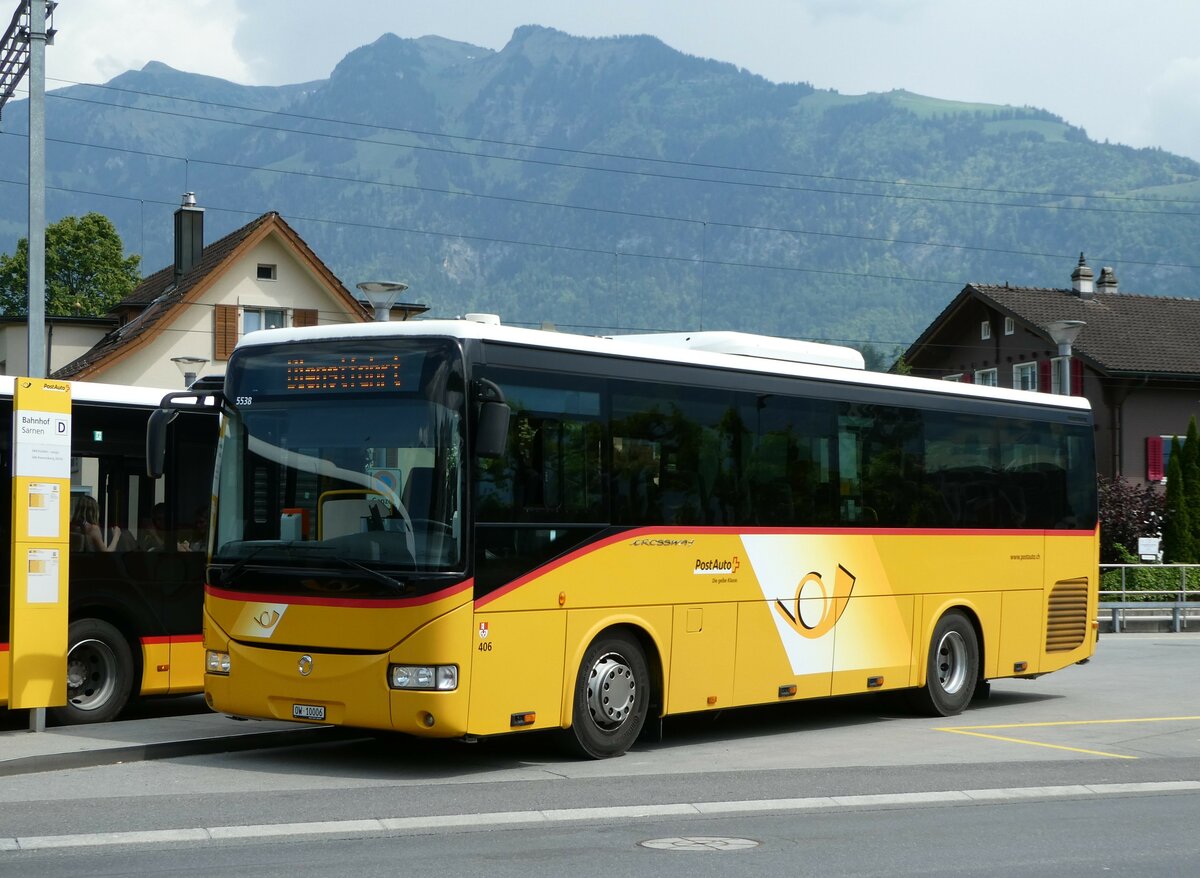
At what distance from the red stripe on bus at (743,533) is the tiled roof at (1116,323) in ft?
118

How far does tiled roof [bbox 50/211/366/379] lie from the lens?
50469mm

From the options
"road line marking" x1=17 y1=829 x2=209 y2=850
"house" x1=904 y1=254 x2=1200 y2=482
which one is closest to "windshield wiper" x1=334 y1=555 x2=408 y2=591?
"road line marking" x1=17 y1=829 x2=209 y2=850

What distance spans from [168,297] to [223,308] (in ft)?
7.46

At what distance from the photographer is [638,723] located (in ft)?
43.7

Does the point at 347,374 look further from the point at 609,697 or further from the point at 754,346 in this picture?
the point at 754,346

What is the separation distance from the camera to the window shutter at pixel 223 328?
52.1 meters

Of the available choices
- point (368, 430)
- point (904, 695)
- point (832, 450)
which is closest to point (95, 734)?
point (368, 430)

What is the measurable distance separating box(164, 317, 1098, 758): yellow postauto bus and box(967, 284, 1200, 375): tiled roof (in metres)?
38.7

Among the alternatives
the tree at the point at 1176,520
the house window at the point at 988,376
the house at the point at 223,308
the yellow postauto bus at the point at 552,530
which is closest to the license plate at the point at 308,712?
the yellow postauto bus at the point at 552,530

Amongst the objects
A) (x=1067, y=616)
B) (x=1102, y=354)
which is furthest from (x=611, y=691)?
(x=1102, y=354)

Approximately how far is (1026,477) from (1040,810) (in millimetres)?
7585

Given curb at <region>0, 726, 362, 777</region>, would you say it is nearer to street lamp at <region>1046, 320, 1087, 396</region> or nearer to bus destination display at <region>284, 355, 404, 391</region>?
bus destination display at <region>284, 355, 404, 391</region>

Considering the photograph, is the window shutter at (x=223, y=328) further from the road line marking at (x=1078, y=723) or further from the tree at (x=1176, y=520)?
the road line marking at (x=1078, y=723)

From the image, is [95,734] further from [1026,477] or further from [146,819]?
[1026,477]
